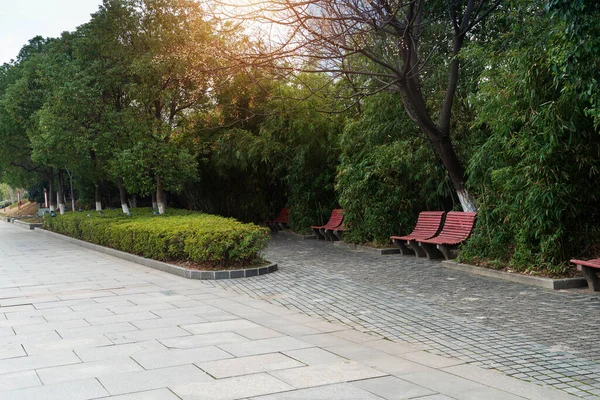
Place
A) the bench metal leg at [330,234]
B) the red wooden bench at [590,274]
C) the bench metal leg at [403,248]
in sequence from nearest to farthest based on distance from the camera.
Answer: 1. the red wooden bench at [590,274]
2. the bench metal leg at [403,248]
3. the bench metal leg at [330,234]

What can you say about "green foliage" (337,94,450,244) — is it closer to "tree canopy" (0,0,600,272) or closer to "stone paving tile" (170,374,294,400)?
"tree canopy" (0,0,600,272)

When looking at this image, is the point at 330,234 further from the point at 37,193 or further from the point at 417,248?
the point at 37,193

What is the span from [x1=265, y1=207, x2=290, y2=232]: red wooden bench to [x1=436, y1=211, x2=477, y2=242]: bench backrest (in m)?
9.37

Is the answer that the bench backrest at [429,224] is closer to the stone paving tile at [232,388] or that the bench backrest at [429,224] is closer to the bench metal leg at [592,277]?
the bench metal leg at [592,277]

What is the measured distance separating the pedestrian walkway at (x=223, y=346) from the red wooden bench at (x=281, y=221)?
1086 cm

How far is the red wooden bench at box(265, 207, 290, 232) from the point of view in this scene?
21.2m

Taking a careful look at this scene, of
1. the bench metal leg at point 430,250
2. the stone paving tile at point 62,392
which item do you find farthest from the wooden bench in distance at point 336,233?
the stone paving tile at point 62,392

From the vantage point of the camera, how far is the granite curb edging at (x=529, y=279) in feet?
27.6

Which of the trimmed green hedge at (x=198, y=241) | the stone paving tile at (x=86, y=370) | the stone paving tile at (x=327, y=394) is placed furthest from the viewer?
the trimmed green hedge at (x=198, y=241)

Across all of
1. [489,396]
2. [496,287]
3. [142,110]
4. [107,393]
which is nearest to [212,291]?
[496,287]

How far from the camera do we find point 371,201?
1451 centimetres

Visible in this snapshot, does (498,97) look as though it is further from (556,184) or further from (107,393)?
(107,393)

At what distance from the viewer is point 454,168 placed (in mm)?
11844

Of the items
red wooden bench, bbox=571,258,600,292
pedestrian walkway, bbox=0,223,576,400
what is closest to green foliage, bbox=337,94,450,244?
pedestrian walkway, bbox=0,223,576,400
